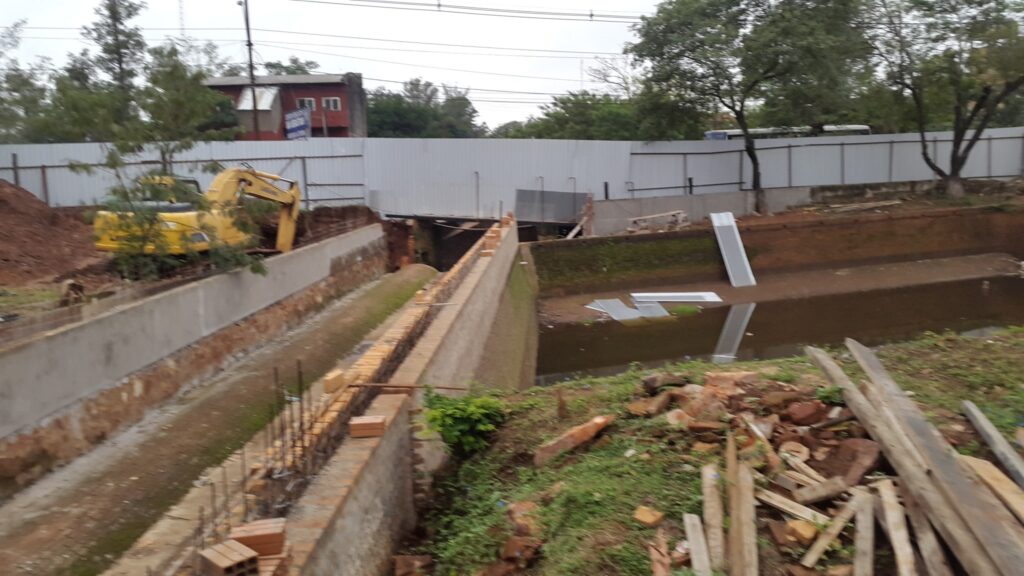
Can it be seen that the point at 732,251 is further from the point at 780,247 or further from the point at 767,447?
the point at 767,447

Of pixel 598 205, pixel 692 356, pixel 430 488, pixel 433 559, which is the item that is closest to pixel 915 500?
pixel 433 559

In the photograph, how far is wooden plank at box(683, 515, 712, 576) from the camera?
4234 mm

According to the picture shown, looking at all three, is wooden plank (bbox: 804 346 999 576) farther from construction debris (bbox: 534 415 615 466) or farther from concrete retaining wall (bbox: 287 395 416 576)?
concrete retaining wall (bbox: 287 395 416 576)

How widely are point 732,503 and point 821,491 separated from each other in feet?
1.82

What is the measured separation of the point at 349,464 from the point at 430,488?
4.62ft

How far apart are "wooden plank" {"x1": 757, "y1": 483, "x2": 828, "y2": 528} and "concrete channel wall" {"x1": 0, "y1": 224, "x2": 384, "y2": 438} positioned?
6.23 metres

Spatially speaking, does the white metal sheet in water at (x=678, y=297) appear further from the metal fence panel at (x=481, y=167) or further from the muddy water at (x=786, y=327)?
the metal fence panel at (x=481, y=167)

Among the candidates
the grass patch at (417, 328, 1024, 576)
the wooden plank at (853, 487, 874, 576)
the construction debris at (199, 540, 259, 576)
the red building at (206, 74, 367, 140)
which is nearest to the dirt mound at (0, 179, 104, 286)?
the grass patch at (417, 328, 1024, 576)

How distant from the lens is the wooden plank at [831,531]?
14.0ft

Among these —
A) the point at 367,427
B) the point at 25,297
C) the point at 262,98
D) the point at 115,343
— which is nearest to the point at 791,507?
the point at 367,427

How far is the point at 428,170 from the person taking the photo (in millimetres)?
25484

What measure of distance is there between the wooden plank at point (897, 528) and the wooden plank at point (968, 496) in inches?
10.1

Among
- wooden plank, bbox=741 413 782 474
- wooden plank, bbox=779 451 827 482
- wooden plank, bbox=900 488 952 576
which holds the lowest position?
wooden plank, bbox=900 488 952 576

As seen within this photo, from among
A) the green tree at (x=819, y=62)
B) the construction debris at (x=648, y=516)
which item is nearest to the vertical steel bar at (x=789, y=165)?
the green tree at (x=819, y=62)
